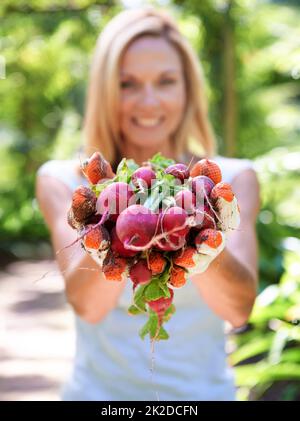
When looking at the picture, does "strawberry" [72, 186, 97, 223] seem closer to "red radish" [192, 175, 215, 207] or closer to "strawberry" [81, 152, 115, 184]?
"strawberry" [81, 152, 115, 184]

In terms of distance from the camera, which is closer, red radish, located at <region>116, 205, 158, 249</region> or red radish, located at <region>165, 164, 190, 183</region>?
red radish, located at <region>116, 205, 158, 249</region>

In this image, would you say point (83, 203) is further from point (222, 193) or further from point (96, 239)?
point (222, 193)

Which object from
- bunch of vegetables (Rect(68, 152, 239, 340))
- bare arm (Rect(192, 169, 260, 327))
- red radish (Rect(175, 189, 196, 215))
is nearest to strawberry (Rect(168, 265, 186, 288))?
bunch of vegetables (Rect(68, 152, 239, 340))

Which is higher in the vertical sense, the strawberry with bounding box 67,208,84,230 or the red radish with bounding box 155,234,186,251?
the strawberry with bounding box 67,208,84,230

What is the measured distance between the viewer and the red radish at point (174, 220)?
4.40ft

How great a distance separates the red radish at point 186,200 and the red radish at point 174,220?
3cm

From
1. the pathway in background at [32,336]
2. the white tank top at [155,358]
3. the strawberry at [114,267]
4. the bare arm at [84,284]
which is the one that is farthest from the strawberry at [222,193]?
the pathway in background at [32,336]

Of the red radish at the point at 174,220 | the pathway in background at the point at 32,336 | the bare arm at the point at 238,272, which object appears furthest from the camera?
the pathway in background at the point at 32,336

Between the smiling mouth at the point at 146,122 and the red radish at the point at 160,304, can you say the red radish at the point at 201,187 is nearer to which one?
the red radish at the point at 160,304

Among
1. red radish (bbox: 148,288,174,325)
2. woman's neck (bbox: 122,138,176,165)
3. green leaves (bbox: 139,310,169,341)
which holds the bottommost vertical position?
green leaves (bbox: 139,310,169,341)

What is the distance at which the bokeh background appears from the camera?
438cm

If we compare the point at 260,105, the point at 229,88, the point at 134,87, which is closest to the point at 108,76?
the point at 134,87

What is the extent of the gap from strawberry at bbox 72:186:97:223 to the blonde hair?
34.1 inches

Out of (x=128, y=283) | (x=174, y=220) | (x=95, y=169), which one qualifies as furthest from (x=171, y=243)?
(x=128, y=283)
